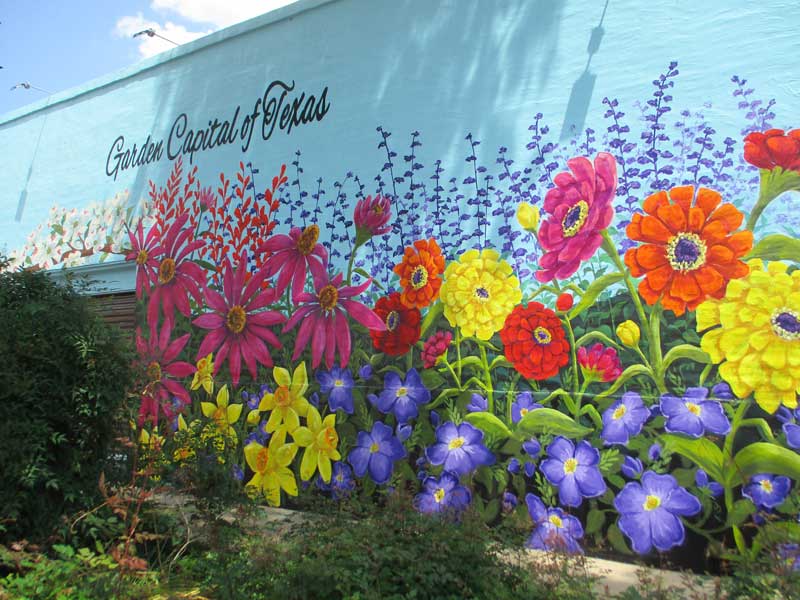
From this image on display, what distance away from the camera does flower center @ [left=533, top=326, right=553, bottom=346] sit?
16.0ft

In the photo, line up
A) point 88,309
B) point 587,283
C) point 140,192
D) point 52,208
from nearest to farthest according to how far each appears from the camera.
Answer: point 587,283 < point 88,309 < point 140,192 < point 52,208

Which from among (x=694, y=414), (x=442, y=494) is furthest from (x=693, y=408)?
(x=442, y=494)

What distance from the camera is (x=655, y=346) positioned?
173 inches

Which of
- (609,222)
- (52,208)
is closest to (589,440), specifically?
(609,222)

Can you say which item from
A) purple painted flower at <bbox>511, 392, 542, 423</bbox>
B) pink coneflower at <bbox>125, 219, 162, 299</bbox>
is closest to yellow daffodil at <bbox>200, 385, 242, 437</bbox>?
pink coneflower at <bbox>125, 219, 162, 299</bbox>

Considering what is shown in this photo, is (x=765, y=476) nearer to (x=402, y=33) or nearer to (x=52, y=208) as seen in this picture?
(x=402, y=33)

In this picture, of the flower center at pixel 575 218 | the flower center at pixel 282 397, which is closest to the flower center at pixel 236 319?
the flower center at pixel 282 397

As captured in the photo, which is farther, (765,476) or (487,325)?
(487,325)

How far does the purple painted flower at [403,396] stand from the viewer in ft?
18.0

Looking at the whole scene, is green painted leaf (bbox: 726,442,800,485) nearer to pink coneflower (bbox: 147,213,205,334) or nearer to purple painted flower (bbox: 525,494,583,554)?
purple painted flower (bbox: 525,494,583,554)

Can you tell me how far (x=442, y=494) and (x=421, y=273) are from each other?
1.56m

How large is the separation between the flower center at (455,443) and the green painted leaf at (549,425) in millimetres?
435

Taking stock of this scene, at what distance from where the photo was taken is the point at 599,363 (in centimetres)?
461

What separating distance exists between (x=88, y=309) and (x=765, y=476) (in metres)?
4.15
